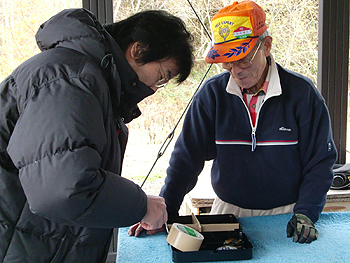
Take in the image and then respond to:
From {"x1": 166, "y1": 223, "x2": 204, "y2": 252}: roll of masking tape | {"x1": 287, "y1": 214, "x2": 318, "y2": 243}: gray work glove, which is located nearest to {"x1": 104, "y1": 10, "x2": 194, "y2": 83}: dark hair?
{"x1": 166, "y1": 223, "x2": 204, "y2": 252}: roll of masking tape

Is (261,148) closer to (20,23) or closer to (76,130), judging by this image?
(76,130)

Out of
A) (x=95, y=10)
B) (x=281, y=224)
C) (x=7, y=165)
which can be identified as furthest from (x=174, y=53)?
(x=95, y=10)

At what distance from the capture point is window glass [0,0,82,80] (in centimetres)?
218

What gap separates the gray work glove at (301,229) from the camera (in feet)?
3.88

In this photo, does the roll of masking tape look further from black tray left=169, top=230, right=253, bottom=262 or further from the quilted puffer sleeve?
the quilted puffer sleeve

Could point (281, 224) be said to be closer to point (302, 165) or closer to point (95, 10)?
point (302, 165)

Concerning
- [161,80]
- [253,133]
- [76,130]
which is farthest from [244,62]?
[76,130]

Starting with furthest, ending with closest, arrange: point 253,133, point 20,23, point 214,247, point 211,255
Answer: point 20,23
point 253,133
point 214,247
point 211,255

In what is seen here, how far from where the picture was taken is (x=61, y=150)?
70 centimetres

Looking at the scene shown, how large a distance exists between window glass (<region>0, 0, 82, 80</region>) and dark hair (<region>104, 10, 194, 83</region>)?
4.22ft

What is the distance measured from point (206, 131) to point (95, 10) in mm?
1048

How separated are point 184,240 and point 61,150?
51 centimetres

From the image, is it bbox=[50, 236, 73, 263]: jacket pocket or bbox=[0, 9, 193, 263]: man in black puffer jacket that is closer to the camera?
bbox=[0, 9, 193, 263]: man in black puffer jacket

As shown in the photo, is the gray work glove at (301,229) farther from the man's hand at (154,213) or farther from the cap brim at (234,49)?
the cap brim at (234,49)
